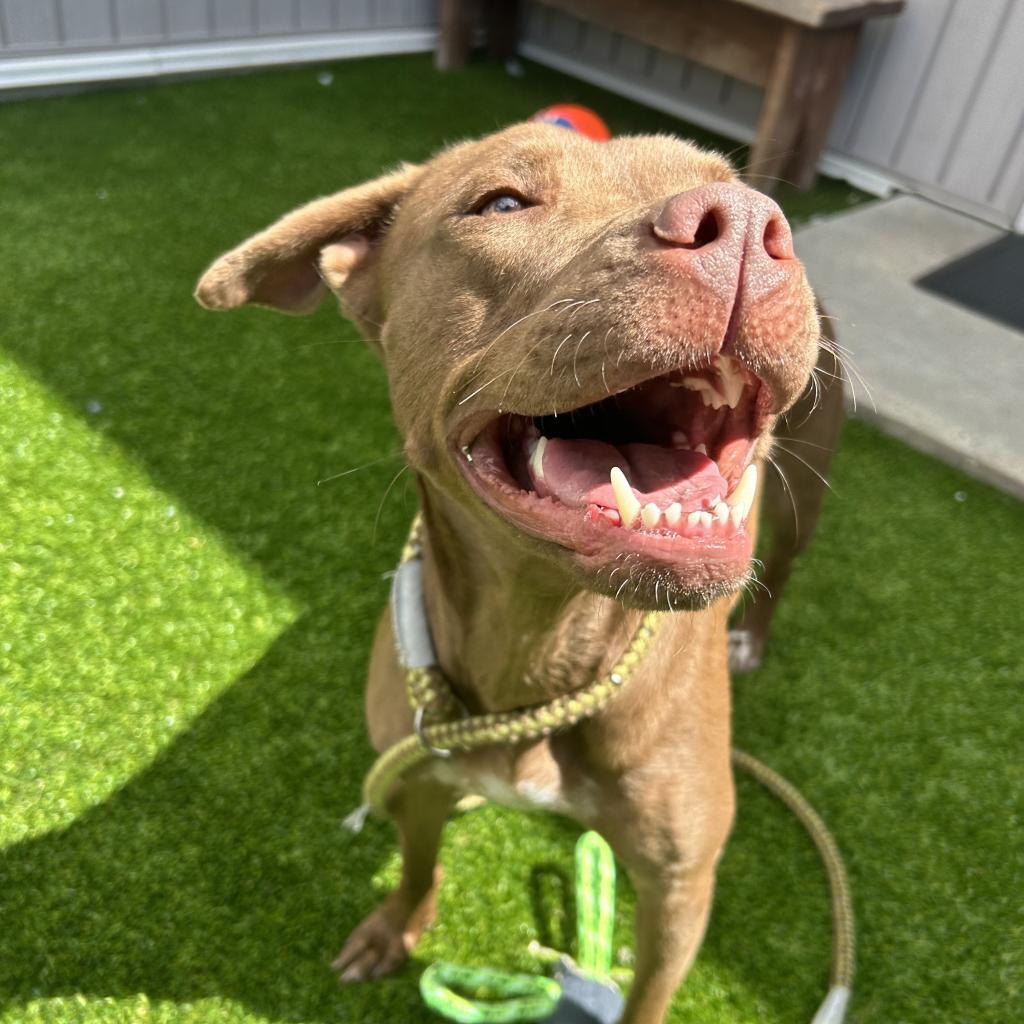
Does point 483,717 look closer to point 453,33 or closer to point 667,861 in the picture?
point 667,861

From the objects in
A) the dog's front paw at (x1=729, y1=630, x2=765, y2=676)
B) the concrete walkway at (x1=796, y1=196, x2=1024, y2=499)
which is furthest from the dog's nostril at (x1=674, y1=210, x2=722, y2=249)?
the concrete walkway at (x1=796, y1=196, x2=1024, y2=499)

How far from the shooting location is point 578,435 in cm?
166

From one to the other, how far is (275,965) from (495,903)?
0.58 meters

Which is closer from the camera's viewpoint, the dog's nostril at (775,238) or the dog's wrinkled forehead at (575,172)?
the dog's nostril at (775,238)

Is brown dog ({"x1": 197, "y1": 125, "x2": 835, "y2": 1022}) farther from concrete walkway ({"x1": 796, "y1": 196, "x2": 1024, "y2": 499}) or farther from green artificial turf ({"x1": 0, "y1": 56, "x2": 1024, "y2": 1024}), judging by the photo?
concrete walkway ({"x1": 796, "y1": 196, "x2": 1024, "y2": 499})

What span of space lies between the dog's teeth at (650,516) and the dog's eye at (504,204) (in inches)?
26.9

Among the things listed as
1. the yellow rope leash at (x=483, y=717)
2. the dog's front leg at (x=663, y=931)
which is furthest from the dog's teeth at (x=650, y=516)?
the dog's front leg at (x=663, y=931)

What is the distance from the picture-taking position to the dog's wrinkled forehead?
5.47 ft

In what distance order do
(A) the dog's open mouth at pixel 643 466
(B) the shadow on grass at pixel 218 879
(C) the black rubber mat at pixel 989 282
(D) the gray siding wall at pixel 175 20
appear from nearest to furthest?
(A) the dog's open mouth at pixel 643 466 < (B) the shadow on grass at pixel 218 879 < (C) the black rubber mat at pixel 989 282 < (D) the gray siding wall at pixel 175 20

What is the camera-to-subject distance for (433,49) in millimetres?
8250

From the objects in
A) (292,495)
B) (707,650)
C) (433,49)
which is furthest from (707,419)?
(433,49)

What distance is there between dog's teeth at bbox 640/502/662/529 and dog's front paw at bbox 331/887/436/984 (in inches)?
60.3

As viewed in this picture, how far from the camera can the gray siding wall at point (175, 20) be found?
6.23m

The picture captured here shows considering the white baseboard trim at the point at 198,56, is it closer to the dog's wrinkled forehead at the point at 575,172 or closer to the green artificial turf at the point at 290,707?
the green artificial turf at the point at 290,707
